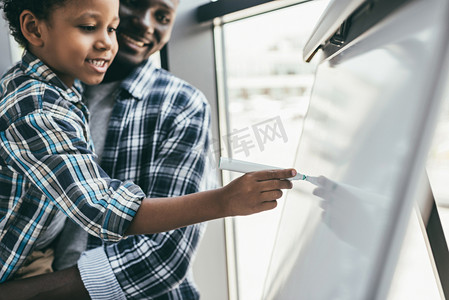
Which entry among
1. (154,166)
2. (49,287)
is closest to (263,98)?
(154,166)

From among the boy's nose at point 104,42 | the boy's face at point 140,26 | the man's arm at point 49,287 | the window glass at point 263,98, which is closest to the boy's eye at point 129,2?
the boy's face at point 140,26

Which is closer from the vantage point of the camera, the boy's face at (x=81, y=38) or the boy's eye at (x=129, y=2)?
the boy's face at (x=81, y=38)

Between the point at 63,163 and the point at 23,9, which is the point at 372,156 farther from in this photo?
the point at 23,9

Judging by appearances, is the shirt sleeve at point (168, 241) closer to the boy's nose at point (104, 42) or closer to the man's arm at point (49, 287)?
the man's arm at point (49, 287)

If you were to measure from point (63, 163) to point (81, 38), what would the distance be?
0.76 feet

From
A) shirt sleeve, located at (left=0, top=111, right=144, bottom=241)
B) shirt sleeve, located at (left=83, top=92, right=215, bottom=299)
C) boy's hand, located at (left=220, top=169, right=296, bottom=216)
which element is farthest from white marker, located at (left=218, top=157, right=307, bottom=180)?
shirt sleeve, located at (left=83, top=92, right=215, bottom=299)

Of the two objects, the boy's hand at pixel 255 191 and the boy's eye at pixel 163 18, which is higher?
the boy's eye at pixel 163 18

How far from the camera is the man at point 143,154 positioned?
83 centimetres

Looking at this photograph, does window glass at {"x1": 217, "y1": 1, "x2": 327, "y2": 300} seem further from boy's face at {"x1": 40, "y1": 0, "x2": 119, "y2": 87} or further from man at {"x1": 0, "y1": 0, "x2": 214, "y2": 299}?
boy's face at {"x1": 40, "y1": 0, "x2": 119, "y2": 87}

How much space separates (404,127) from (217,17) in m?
1.08

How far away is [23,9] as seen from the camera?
2.60ft

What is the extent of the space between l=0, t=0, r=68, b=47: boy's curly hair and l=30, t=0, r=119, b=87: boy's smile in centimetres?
1

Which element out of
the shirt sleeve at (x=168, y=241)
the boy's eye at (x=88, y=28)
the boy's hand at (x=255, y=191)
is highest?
the boy's eye at (x=88, y=28)

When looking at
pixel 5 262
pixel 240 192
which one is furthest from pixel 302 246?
pixel 5 262
